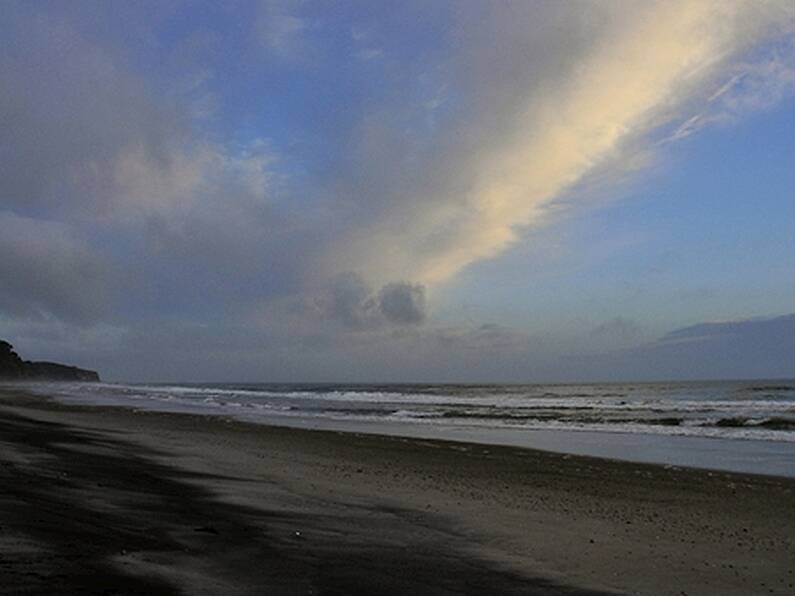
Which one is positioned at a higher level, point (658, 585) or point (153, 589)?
point (153, 589)

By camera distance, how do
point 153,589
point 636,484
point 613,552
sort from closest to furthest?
1. point 153,589
2. point 613,552
3. point 636,484

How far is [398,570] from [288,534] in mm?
1780

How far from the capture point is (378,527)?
26.4 feet

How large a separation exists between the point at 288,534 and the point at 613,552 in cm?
364

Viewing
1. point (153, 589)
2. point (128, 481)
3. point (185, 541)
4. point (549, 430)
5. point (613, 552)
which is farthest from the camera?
point (549, 430)

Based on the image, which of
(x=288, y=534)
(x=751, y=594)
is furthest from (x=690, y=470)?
(x=288, y=534)

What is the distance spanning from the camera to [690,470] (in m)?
14.6

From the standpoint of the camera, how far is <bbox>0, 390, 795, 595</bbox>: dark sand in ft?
18.1

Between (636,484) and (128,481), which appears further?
(636,484)

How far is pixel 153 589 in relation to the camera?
482 centimetres

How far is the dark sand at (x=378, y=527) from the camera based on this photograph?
553 cm

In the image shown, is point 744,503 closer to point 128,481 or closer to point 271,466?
point 271,466

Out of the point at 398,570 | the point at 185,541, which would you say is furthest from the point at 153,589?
the point at 398,570

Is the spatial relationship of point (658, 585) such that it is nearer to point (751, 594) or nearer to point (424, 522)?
point (751, 594)
